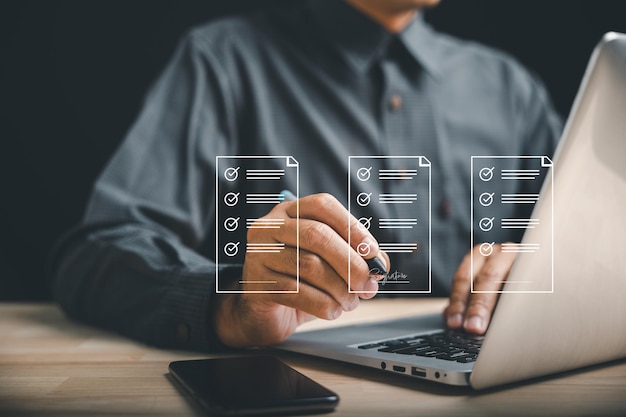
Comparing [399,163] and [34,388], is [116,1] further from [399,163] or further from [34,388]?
[34,388]

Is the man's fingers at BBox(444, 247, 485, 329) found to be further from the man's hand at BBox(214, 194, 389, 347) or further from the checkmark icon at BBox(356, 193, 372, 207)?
the checkmark icon at BBox(356, 193, 372, 207)

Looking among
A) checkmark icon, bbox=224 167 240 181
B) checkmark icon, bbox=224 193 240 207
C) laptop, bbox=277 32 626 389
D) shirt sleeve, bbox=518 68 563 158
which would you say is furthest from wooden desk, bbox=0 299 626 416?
shirt sleeve, bbox=518 68 563 158

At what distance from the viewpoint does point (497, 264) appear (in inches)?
27.5

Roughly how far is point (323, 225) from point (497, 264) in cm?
26

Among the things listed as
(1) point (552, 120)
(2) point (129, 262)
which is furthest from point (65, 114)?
(1) point (552, 120)

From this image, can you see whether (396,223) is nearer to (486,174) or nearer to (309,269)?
(486,174)

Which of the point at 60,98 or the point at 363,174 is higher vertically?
the point at 60,98

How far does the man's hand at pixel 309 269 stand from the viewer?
0.52 meters

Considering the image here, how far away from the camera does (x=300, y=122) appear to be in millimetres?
1194

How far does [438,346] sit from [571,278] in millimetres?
144

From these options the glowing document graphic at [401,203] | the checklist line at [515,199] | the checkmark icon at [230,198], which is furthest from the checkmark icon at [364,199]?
the checklist line at [515,199]

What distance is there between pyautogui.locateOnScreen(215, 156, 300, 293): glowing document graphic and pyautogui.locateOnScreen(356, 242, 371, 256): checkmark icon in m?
0.06

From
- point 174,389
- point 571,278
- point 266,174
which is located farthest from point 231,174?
point 571,278

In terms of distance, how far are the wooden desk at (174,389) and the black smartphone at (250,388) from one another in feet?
0.05
